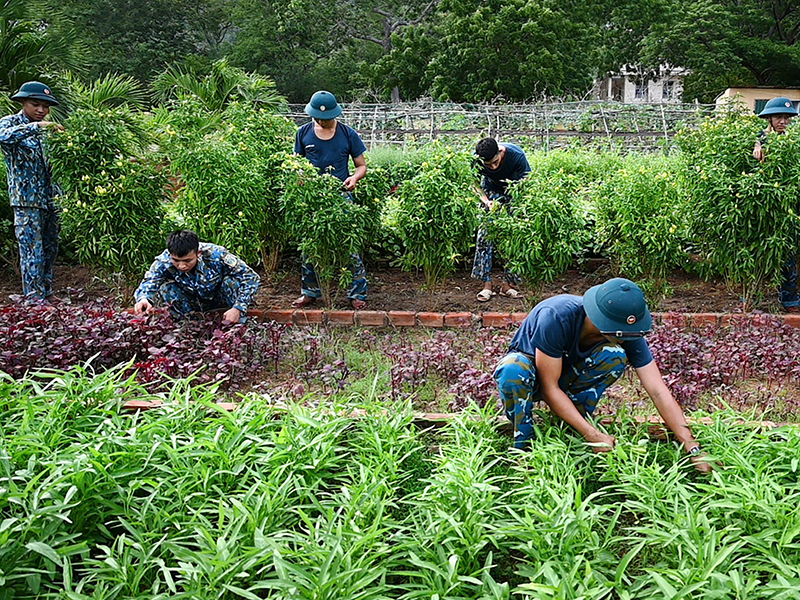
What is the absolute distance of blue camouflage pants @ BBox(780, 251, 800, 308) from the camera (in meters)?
5.96

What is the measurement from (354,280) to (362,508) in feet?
11.5

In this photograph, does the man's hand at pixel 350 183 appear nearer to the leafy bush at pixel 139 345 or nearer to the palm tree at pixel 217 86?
the leafy bush at pixel 139 345

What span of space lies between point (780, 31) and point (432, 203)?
27.9 meters

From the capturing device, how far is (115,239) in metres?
5.96

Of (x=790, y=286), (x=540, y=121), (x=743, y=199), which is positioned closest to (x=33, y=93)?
(x=743, y=199)

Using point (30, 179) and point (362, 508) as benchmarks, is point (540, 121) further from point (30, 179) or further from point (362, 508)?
point (362, 508)

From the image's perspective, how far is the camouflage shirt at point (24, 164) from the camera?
19.8ft

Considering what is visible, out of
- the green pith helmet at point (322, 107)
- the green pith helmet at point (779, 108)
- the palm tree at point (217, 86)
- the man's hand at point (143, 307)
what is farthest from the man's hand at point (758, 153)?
the palm tree at point (217, 86)

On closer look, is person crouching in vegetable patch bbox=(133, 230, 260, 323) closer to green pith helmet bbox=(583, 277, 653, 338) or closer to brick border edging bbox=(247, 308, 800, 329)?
brick border edging bbox=(247, 308, 800, 329)

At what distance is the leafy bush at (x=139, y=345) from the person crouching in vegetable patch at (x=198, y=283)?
16 cm

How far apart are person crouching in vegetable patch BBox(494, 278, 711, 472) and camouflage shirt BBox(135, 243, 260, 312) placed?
2205 millimetres

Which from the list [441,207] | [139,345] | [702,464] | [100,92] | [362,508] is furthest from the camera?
[100,92]

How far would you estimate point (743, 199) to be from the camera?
5.63m

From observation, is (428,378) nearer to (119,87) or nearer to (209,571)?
(209,571)
